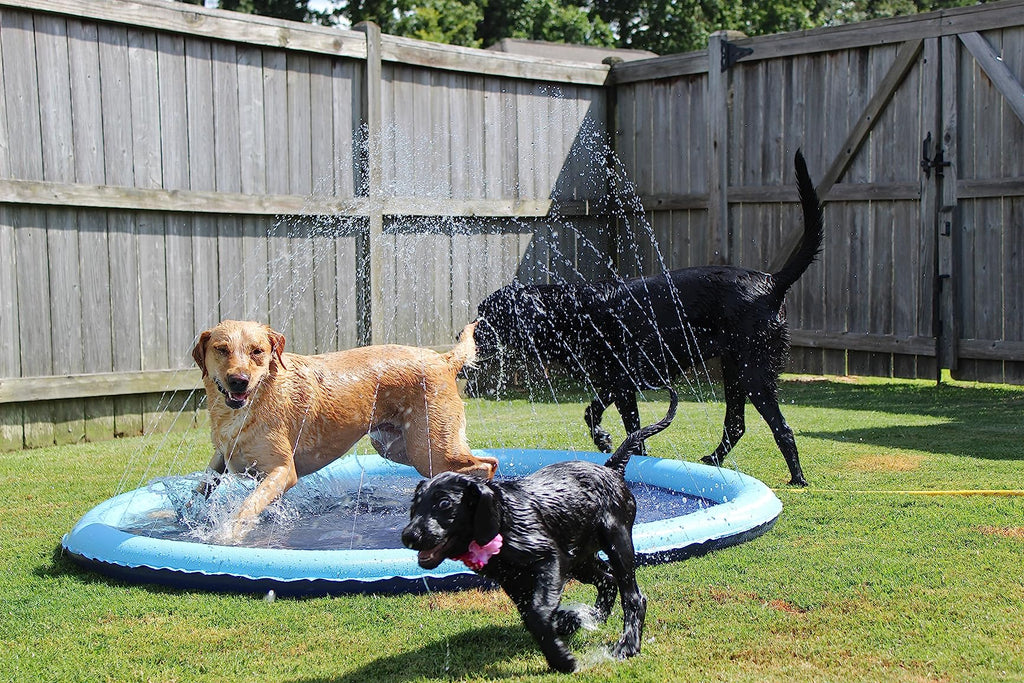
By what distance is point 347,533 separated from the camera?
5266mm

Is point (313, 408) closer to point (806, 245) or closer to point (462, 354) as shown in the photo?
point (462, 354)

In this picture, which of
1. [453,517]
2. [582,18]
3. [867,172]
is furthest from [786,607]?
[582,18]

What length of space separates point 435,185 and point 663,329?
4182 mm

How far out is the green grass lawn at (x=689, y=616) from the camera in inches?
139

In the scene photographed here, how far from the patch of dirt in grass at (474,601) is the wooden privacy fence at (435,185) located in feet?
15.8

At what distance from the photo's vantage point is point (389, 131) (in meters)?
9.97

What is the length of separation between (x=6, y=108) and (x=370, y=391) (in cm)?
404

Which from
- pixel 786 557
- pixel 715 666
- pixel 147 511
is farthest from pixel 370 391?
pixel 715 666

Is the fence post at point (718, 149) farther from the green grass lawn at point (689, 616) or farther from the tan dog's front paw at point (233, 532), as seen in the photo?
the tan dog's front paw at point (233, 532)

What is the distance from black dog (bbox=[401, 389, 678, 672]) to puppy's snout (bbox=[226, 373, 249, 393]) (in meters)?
1.56

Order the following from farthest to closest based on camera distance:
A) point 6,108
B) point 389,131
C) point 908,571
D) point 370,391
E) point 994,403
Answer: point 389,131
point 994,403
point 6,108
point 370,391
point 908,571

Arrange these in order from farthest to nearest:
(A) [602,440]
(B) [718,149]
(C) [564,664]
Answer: (B) [718,149]
(A) [602,440]
(C) [564,664]

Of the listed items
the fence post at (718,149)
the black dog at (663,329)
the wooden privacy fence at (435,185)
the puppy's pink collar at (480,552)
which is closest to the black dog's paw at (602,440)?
the black dog at (663,329)

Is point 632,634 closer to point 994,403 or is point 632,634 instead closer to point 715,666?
point 715,666
